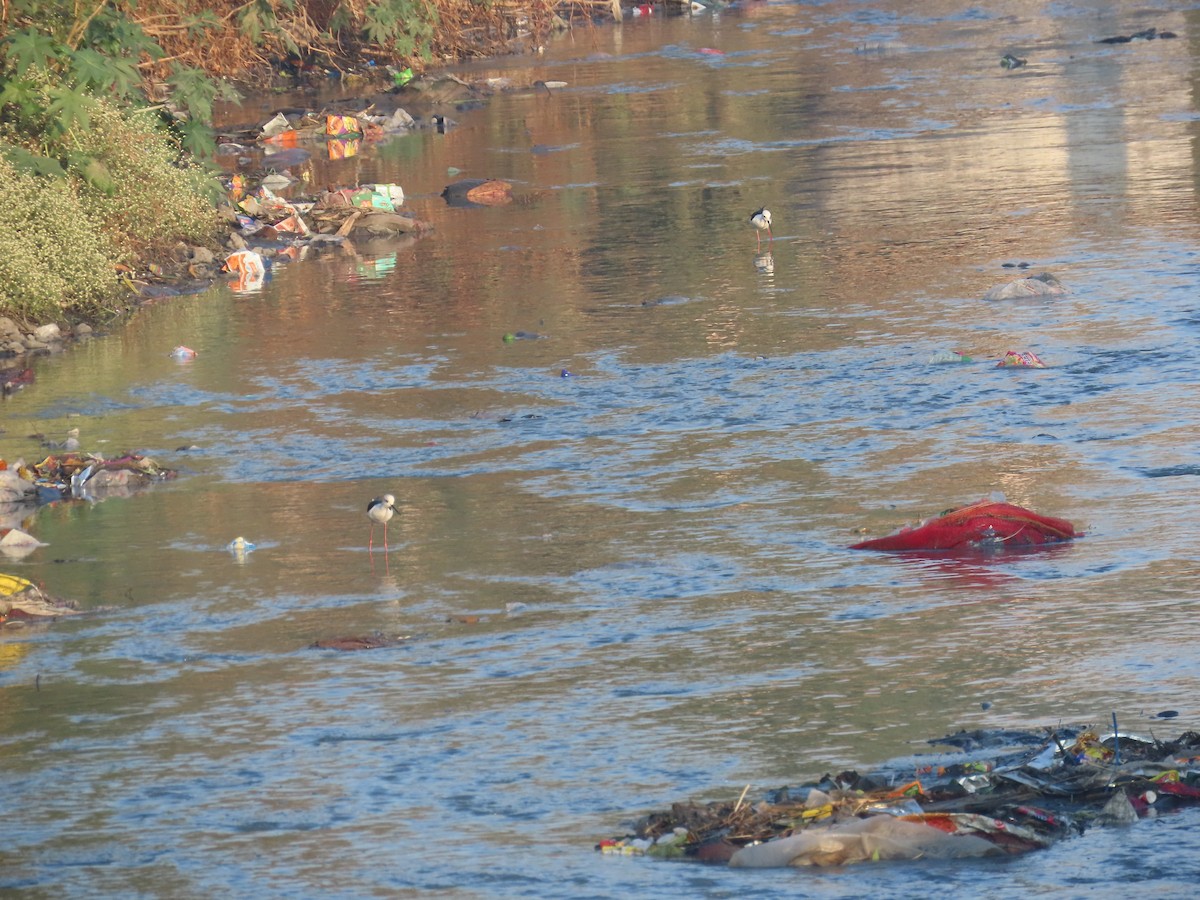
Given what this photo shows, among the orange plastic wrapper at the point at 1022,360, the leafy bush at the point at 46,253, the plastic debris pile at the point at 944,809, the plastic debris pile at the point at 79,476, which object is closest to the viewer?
the plastic debris pile at the point at 944,809

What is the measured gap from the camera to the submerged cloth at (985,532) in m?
6.91

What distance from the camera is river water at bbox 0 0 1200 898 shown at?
191 inches

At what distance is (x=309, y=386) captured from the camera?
33.7 feet

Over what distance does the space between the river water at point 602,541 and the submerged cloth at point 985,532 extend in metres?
0.15

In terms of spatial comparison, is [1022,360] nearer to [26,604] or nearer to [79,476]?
[79,476]

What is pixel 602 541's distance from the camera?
729 centimetres

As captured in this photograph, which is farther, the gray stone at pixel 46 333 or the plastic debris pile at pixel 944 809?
the gray stone at pixel 46 333

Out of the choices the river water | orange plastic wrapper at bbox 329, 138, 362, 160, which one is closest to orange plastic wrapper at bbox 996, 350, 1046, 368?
the river water

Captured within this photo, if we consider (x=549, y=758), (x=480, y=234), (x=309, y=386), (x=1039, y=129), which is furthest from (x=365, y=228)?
(x=549, y=758)

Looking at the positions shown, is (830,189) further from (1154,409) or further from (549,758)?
(549,758)

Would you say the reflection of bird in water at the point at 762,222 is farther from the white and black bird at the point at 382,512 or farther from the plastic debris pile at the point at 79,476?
the white and black bird at the point at 382,512

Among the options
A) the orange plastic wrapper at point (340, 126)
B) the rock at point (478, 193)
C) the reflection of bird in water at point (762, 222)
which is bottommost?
the reflection of bird in water at point (762, 222)

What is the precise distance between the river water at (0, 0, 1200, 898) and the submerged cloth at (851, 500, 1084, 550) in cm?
15

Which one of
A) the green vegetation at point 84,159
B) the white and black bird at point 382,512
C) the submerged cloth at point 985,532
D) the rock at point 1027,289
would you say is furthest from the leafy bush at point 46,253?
the submerged cloth at point 985,532
